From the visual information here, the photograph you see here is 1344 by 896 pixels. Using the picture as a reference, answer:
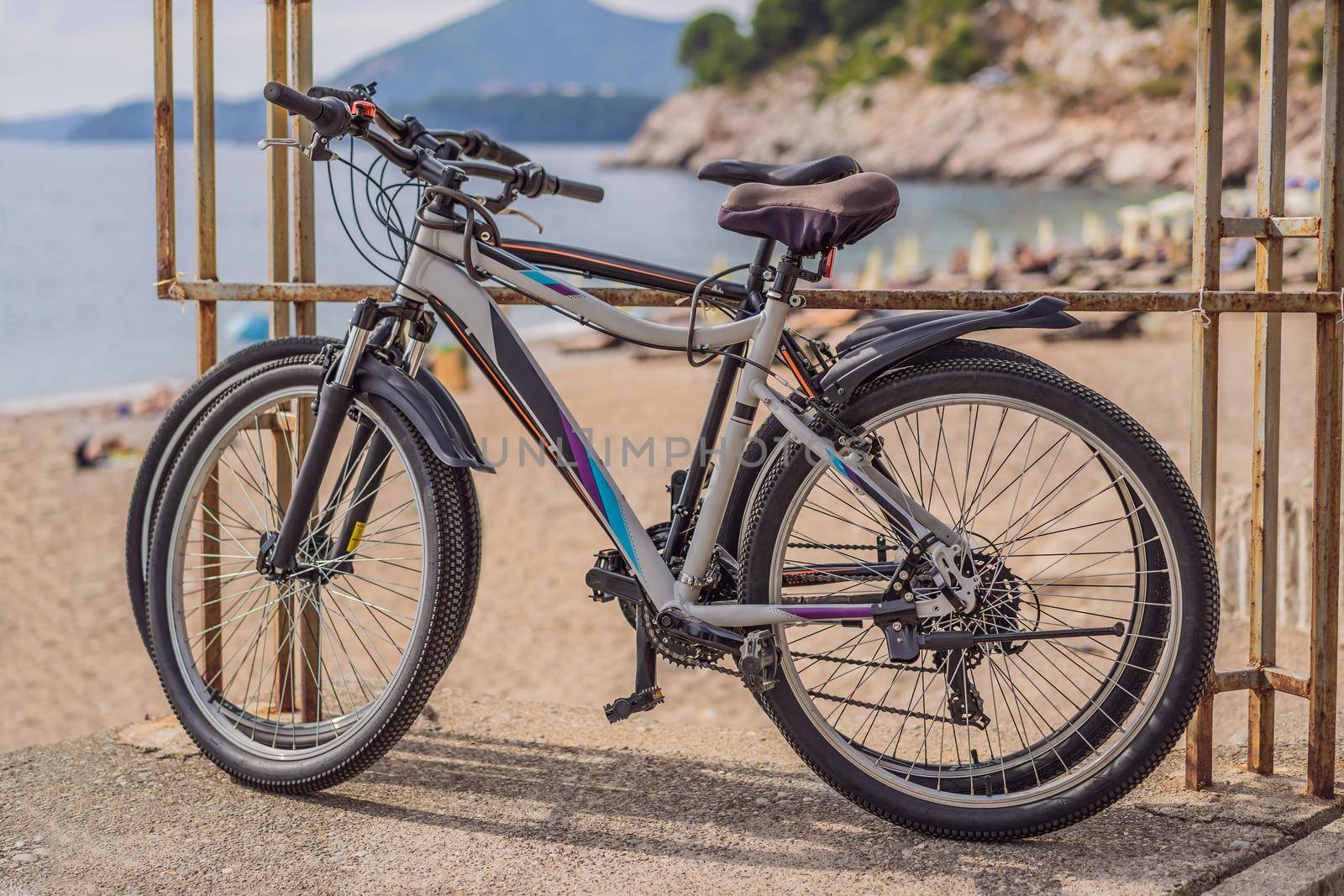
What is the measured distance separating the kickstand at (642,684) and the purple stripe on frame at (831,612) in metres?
0.32

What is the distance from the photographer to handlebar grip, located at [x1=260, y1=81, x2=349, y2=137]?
8.18 feet

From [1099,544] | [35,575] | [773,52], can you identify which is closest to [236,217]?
[35,575]

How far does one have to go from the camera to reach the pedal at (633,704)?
260cm

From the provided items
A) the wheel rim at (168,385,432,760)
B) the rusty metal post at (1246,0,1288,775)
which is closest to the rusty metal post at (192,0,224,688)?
the wheel rim at (168,385,432,760)

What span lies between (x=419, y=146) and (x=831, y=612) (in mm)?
1339

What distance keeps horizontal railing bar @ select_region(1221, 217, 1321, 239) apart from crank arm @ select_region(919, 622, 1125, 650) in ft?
3.16

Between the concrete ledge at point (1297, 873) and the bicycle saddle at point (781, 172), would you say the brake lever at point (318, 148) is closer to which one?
the bicycle saddle at point (781, 172)

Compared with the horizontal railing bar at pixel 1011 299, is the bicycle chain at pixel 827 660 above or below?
below

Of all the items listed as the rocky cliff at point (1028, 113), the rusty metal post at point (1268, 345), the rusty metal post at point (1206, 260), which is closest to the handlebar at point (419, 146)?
the rusty metal post at point (1206, 260)

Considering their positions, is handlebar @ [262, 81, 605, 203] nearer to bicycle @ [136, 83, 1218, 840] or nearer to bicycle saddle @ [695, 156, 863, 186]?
bicycle @ [136, 83, 1218, 840]

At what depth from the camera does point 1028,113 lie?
9594cm

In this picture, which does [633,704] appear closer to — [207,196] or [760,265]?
[760,265]

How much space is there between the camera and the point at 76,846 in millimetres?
2750

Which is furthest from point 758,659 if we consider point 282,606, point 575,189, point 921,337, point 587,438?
point 282,606
